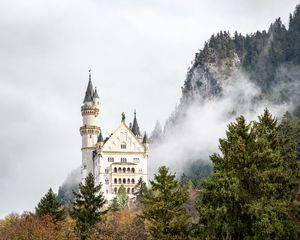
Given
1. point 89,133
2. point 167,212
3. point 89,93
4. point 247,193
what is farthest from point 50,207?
point 89,93

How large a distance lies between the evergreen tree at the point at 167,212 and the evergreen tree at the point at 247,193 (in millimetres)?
2582

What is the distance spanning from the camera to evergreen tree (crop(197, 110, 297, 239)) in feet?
130

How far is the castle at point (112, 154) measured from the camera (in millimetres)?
133750

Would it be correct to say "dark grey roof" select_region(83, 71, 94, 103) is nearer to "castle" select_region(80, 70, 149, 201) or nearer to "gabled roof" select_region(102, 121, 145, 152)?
"castle" select_region(80, 70, 149, 201)

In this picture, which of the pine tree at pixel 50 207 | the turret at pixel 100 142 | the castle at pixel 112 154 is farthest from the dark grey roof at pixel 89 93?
the pine tree at pixel 50 207

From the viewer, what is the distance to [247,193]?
41.6 m

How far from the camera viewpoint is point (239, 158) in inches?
1656

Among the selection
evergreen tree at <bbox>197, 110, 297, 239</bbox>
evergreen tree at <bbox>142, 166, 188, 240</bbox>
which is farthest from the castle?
evergreen tree at <bbox>197, 110, 297, 239</bbox>

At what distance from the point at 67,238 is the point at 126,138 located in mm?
85851

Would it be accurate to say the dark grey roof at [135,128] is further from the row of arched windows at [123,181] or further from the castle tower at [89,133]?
the row of arched windows at [123,181]

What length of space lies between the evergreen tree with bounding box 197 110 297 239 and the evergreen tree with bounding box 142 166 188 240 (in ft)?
8.47

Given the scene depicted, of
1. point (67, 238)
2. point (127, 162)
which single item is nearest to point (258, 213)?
point (67, 238)

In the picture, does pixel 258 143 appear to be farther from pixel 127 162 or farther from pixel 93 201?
pixel 127 162

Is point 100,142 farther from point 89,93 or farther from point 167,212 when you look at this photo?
point 167,212
